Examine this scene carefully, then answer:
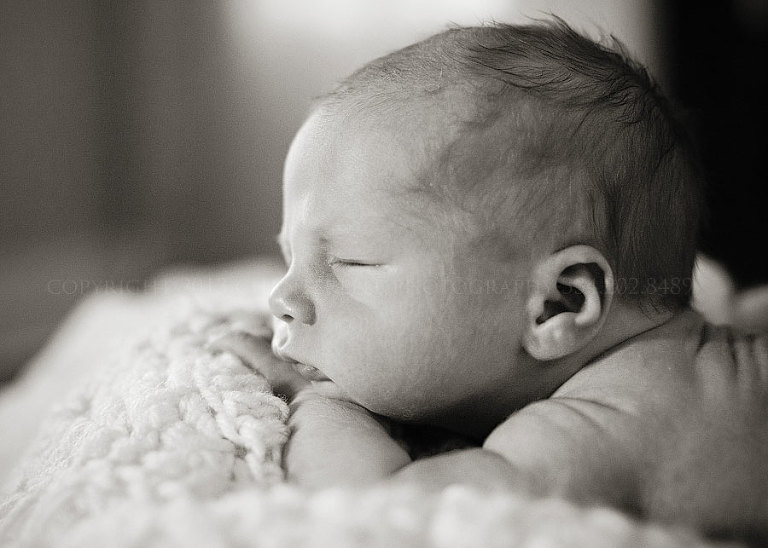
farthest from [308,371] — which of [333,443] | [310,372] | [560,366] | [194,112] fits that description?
[194,112]

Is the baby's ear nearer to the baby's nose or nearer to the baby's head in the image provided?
the baby's head

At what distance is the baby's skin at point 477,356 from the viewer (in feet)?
2.00

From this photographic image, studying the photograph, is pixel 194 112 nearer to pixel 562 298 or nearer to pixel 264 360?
pixel 264 360

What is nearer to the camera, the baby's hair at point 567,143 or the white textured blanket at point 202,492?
the white textured blanket at point 202,492

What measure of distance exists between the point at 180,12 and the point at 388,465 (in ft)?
8.82

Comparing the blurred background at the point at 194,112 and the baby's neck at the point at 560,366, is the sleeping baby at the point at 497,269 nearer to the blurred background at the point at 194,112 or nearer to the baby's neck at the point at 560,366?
the baby's neck at the point at 560,366

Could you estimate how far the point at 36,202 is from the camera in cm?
238

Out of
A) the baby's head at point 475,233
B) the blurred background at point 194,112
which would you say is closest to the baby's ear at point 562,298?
the baby's head at point 475,233

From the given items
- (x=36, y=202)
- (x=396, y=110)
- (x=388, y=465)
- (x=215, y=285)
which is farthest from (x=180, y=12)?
(x=388, y=465)

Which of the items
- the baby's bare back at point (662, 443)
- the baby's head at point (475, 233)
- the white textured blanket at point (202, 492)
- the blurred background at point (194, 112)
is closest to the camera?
the white textured blanket at point (202, 492)

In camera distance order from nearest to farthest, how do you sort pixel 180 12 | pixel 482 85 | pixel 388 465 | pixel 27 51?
pixel 388 465, pixel 482 85, pixel 27 51, pixel 180 12

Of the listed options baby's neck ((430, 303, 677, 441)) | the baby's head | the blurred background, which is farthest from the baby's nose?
the blurred background

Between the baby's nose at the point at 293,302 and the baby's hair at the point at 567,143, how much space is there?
174mm

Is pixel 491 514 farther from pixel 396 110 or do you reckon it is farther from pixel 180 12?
pixel 180 12
